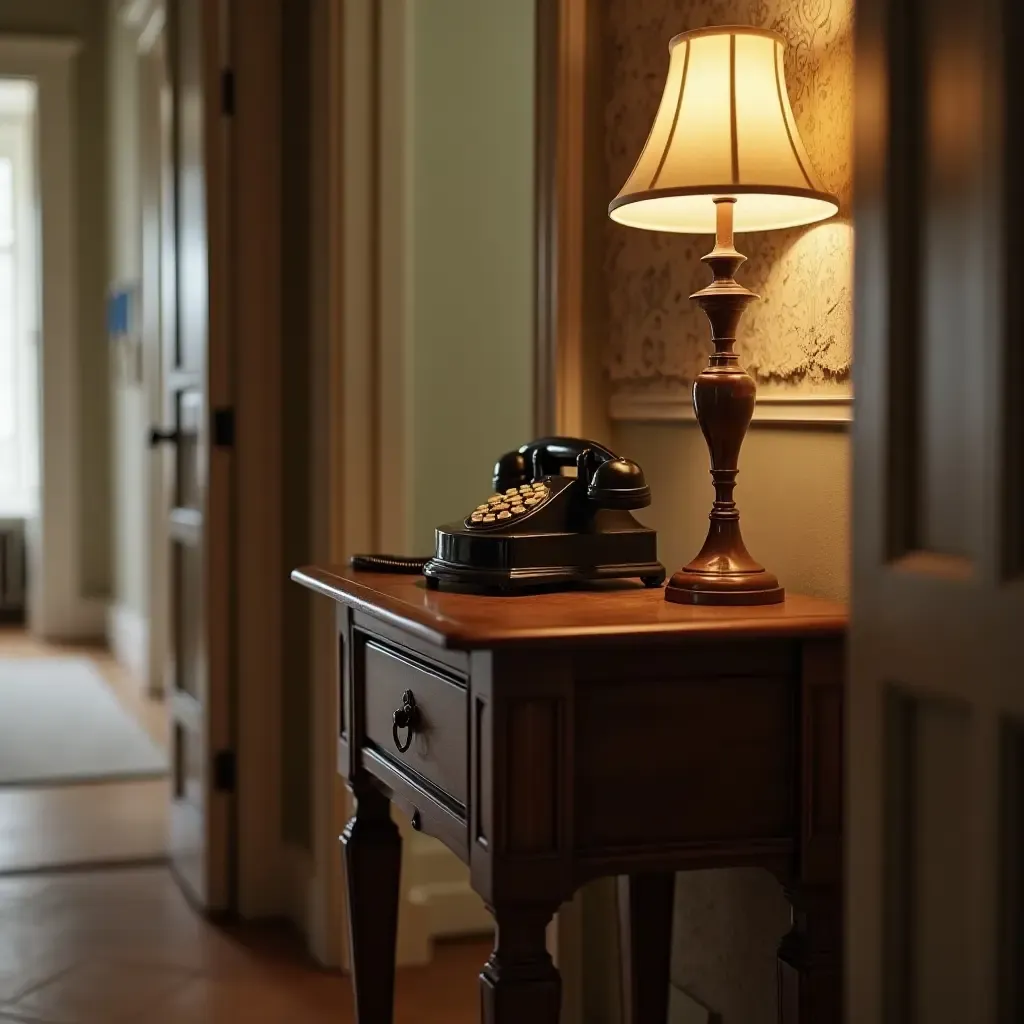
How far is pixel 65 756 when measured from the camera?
15.9ft

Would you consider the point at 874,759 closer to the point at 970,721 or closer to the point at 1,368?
the point at 970,721

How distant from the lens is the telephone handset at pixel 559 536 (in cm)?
175

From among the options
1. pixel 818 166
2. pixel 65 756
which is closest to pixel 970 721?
pixel 818 166

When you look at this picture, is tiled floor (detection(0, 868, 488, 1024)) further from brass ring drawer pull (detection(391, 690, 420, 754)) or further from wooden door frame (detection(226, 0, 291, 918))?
brass ring drawer pull (detection(391, 690, 420, 754))

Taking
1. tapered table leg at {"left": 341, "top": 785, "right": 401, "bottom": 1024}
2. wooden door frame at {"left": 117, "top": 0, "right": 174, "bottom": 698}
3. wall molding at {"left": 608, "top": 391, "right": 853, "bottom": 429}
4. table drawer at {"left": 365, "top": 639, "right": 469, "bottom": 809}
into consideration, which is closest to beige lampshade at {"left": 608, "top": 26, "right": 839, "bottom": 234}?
wall molding at {"left": 608, "top": 391, "right": 853, "bottom": 429}

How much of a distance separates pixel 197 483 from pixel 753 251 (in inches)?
75.4

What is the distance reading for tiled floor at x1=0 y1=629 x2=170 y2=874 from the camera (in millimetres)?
3801

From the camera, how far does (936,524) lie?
112 cm

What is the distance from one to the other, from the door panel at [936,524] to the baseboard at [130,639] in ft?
17.4

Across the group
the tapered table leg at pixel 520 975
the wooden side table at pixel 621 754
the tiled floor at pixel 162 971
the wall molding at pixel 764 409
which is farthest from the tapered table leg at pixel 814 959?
the tiled floor at pixel 162 971

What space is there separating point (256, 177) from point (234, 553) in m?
0.83

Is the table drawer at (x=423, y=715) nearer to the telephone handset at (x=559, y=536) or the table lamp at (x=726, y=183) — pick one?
the telephone handset at (x=559, y=536)

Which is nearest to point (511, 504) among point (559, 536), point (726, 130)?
point (559, 536)

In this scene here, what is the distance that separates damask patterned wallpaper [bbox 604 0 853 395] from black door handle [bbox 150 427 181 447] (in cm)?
170
